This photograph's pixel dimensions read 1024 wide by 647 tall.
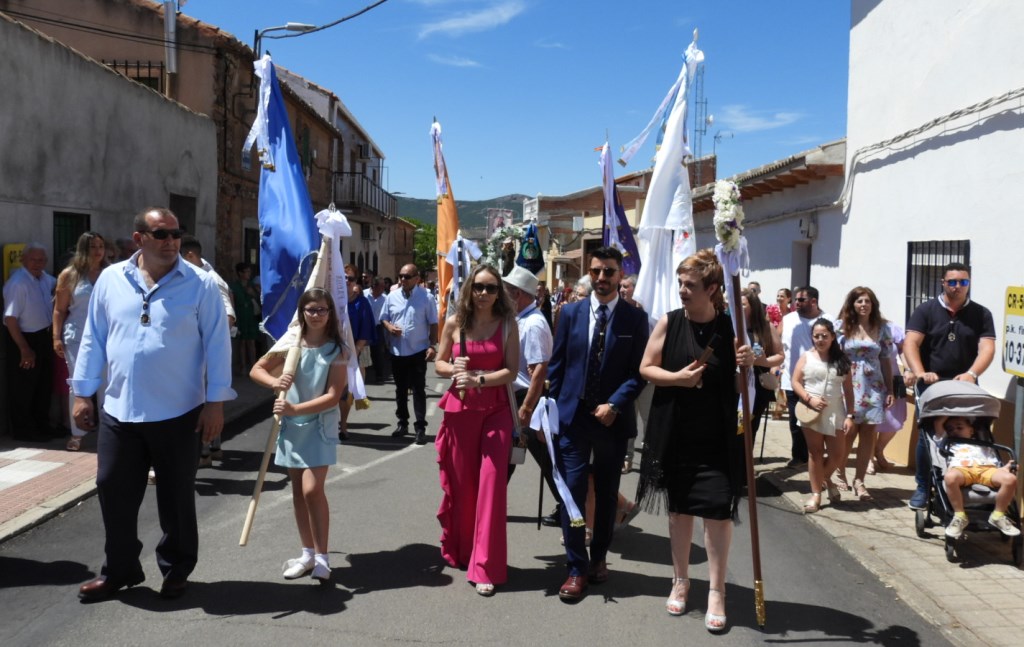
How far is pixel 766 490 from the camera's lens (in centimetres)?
792

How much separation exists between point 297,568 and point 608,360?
2.18 metres

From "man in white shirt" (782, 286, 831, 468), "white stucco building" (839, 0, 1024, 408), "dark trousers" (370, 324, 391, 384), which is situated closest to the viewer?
"white stucco building" (839, 0, 1024, 408)

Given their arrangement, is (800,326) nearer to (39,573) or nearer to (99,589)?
(99,589)

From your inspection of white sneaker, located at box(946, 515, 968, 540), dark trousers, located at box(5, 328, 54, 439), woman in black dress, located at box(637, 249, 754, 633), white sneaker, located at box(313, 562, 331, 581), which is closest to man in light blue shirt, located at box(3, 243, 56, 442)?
dark trousers, located at box(5, 328, 54, 439)

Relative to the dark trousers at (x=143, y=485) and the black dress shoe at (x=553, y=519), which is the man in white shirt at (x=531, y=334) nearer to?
the black dress shoe at (x=553, y=519)

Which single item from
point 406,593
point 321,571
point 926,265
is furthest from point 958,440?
point 321,571

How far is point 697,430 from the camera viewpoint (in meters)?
4.66

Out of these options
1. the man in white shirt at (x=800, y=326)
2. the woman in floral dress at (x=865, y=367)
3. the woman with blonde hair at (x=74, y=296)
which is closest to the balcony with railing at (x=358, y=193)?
the woman with blonde hair at (x=74, y=296)

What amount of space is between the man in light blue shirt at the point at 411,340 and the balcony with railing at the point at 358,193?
70.2 feet

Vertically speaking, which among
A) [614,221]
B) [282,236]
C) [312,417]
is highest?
[614,221]

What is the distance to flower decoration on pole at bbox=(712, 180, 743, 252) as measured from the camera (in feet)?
15.0

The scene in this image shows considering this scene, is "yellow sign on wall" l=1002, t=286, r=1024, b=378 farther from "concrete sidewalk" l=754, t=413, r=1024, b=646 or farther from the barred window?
the barred window

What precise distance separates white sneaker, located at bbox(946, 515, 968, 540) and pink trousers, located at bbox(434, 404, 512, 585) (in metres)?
2.92

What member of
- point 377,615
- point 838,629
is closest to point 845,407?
point 838,629
